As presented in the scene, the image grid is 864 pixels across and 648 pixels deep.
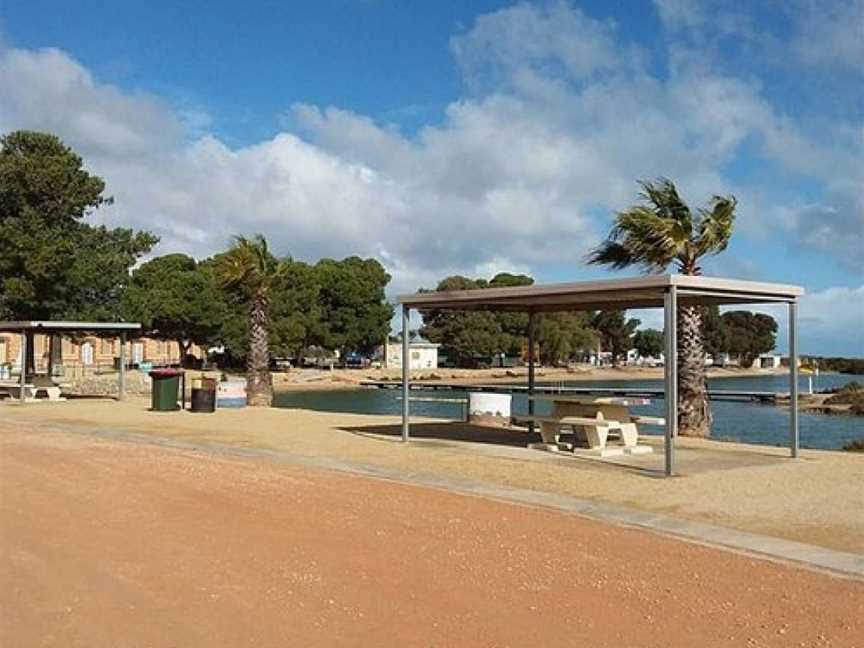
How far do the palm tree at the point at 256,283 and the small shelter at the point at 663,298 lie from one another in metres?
11.1

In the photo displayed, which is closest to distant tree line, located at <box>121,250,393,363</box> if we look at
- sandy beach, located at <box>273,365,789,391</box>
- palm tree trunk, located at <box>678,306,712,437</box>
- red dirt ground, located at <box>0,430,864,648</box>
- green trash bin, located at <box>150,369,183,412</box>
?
sandy beach, located at <box>273,365,789,391</box>

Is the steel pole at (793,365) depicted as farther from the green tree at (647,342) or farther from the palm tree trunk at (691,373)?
the green tree at (647,342)

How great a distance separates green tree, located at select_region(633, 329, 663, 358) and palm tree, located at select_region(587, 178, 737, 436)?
99.3 m

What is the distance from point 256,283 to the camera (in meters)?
27.1

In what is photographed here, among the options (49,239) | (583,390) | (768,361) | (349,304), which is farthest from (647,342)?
(49,239)

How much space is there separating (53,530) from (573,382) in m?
82.5

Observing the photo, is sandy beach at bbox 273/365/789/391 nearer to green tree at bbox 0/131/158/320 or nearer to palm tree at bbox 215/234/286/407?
green tree at bbox 0/131/158/320

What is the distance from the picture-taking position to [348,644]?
5.24 meters

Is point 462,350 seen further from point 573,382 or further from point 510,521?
point 510,521

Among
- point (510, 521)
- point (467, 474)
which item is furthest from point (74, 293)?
point (510, 521)

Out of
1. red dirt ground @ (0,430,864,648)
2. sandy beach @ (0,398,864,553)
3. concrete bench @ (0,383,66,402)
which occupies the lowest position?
red dirt ground @ (0,430,864,648)

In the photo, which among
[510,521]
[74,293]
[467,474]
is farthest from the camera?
[74,293]

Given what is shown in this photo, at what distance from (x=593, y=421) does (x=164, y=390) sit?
13.0 meters

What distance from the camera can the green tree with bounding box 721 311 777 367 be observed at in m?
113
